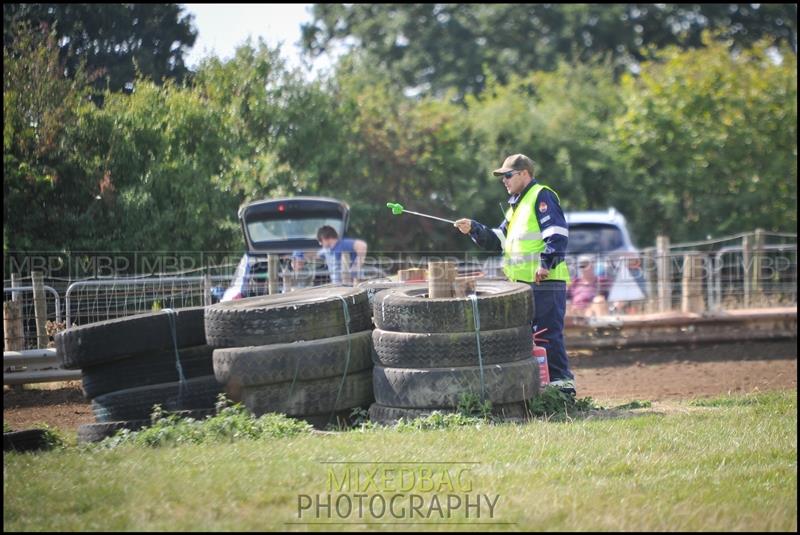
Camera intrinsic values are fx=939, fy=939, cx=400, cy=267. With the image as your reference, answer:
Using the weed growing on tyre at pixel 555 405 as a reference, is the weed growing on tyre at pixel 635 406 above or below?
below

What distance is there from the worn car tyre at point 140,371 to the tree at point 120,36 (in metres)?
12.1

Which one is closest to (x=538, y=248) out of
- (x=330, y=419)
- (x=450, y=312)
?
(x=450, y=312)

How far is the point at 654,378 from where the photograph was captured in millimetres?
11797

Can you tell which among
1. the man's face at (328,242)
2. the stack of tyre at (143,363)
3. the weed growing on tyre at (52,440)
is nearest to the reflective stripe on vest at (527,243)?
the stack of tyre at (143,363)

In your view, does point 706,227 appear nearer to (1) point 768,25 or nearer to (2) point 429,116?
(2) point 429,116

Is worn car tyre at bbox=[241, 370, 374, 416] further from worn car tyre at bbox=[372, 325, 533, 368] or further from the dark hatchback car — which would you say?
the dark hatchback car

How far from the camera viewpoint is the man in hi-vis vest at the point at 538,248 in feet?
28.5

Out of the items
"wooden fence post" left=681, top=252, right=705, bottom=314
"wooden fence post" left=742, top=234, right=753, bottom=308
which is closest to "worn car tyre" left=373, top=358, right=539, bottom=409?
"wooden fence post" left=681, top=252, right=705, bottom=314

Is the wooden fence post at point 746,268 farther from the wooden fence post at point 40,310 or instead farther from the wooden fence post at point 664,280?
the wooden fence post at point 40,310

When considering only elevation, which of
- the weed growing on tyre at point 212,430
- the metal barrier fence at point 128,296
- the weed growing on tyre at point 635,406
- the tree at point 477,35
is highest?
the tree at point 477,35

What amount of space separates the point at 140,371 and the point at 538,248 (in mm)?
3804

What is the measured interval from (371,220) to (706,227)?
32.0 ft

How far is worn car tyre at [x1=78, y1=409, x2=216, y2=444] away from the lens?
7332 mm

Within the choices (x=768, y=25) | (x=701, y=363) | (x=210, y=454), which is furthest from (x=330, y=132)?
(x=768, y=25)
